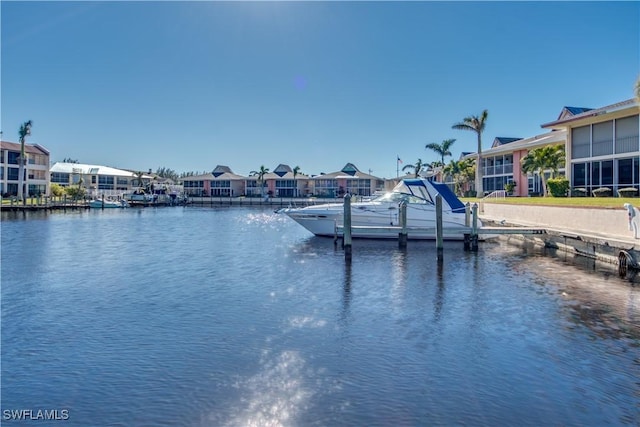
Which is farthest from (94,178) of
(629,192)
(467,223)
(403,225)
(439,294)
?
(439,294)

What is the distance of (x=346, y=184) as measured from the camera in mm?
106062

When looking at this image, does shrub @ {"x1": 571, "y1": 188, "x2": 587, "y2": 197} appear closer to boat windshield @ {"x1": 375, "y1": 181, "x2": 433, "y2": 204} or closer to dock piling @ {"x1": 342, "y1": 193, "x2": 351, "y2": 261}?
boat windshield @ {"x1": 375, "y1": 181, "x2": 433, "y2": 204}

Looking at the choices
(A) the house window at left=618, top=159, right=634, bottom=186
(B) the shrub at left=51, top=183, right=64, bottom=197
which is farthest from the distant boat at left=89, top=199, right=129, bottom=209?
(A) the house window at left=618, top=159, right=634, bottom=186

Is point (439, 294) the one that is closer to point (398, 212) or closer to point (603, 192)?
point (398, 212)

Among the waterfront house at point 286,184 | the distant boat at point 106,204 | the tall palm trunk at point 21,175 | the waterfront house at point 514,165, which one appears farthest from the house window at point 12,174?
the waterfront house at point 514,165

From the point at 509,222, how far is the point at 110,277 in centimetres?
2320

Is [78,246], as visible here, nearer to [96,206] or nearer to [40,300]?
[40,300]

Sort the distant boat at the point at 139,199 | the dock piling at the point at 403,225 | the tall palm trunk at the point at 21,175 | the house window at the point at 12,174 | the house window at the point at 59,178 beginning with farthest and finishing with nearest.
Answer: the house window at the point at 59,178
the distant boat at the point at 139,199
the house window at the point at 12,174
the tall palm trunk at the point at 21,175
the dock piling at the point at 403,225

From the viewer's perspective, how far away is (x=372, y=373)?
8.20m

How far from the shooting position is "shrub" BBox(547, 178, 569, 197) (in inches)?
1314

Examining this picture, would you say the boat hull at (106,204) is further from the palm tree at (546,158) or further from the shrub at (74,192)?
the palm tree at (546,158)

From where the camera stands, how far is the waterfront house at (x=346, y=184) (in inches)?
4129

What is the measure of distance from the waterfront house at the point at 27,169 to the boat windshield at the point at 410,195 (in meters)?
72.6
